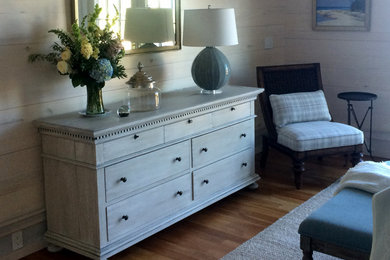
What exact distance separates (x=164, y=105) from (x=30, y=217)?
105cm

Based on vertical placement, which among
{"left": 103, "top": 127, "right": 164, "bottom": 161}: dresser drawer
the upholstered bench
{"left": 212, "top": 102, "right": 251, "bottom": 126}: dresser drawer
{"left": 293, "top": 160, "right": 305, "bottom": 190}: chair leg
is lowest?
{"left": 293, "top": 160, "right": 305, "bottom": 190}: chair leg

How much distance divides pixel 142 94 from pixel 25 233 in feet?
3.45

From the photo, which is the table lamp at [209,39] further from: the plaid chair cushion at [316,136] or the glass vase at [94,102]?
the glass vase at [94,102]

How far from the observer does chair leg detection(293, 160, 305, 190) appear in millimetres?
4254

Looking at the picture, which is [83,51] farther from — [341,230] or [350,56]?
[350,56]

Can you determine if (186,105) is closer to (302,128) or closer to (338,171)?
(302,128)

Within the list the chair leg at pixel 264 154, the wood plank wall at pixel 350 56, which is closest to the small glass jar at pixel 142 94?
the chair leg at pixel 264 154

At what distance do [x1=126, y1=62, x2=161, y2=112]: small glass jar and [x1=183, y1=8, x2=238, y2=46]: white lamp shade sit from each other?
1.87 ft

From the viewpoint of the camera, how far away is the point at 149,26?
12.2 ft

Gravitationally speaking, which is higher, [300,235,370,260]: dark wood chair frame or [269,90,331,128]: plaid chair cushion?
[269,90,331,128]: plaid chair cushion

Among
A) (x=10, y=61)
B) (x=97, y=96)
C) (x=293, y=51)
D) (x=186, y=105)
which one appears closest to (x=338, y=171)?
(x=293, y=51)

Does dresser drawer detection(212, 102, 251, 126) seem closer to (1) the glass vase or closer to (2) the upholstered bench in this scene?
(1) the glass vase

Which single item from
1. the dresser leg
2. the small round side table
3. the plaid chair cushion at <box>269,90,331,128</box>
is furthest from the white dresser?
the small round side table

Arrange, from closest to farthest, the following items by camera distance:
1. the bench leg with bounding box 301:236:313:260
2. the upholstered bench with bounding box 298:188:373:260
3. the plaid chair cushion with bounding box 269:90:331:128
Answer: the upholstered bench with bounding box 298:188:373:260
the bench leg with bounding box 301:236:313:260
the plaid chair cushion with bounding box 269:90:331:128
